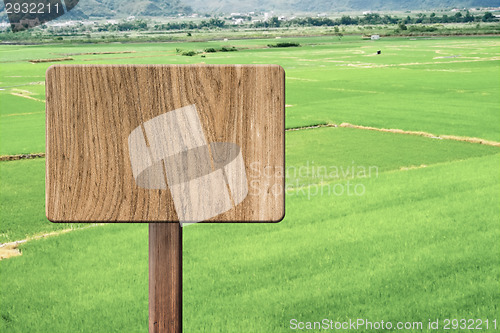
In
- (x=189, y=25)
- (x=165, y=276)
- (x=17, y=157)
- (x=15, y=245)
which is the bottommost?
(x=17, y=157)

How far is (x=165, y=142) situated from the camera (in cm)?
151

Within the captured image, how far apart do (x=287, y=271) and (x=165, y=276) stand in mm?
3969

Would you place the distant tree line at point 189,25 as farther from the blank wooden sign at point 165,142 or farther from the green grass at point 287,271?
the blank wooden sign at point 165,142

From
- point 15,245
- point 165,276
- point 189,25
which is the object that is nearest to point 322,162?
point 15,245

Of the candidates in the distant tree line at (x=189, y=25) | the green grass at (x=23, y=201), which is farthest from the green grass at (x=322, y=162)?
the distant tree line at (x=189, y=25)

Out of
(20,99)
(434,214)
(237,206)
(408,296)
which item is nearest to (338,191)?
(434,214)

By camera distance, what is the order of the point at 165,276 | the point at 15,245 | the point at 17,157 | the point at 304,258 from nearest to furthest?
the point at 165,276 → the point at 304,258 → the point at 15,245 → the point at 17,157

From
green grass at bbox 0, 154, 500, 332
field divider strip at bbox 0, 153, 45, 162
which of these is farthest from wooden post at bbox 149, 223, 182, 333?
field divider strip at bbox 0, 153, 45, 162

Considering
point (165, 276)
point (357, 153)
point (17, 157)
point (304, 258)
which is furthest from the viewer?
point (17, 157)

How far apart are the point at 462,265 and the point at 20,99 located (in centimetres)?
2558

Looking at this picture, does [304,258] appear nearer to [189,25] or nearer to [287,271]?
[287,271]

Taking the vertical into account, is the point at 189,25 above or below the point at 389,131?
above

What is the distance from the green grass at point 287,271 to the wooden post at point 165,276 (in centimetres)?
280

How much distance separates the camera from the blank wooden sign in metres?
1.50
